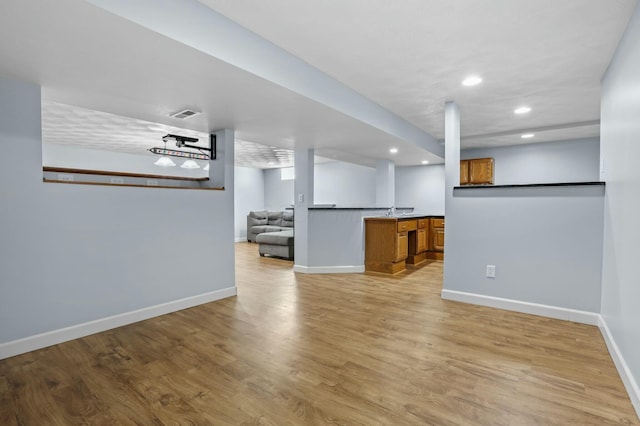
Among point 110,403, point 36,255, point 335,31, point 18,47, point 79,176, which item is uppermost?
point 335,31

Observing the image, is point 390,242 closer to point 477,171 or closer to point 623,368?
point 477,171

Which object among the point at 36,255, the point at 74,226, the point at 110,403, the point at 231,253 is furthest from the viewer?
the point at 231,253

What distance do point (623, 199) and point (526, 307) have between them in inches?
61.0

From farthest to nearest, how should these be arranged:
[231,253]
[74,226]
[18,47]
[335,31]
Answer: [231,253]
[74,226]
[335,31]
[18,47]

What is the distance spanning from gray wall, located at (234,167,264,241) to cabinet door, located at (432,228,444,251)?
5983 millimetres

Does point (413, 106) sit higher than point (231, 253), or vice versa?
point (413, 106)

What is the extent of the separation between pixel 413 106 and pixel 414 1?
2.20 m

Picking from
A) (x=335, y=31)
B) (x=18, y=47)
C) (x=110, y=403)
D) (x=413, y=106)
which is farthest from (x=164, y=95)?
(x=413, y=106)

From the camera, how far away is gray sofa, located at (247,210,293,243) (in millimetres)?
9039

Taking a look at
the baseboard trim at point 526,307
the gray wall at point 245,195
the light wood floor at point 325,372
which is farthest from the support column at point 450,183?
the gray wall at point 245,195

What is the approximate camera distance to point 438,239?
261 inches

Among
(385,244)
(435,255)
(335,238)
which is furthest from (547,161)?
(335,238)

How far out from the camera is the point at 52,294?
2605mm

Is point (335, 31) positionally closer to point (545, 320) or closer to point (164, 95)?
point (164, 95)
